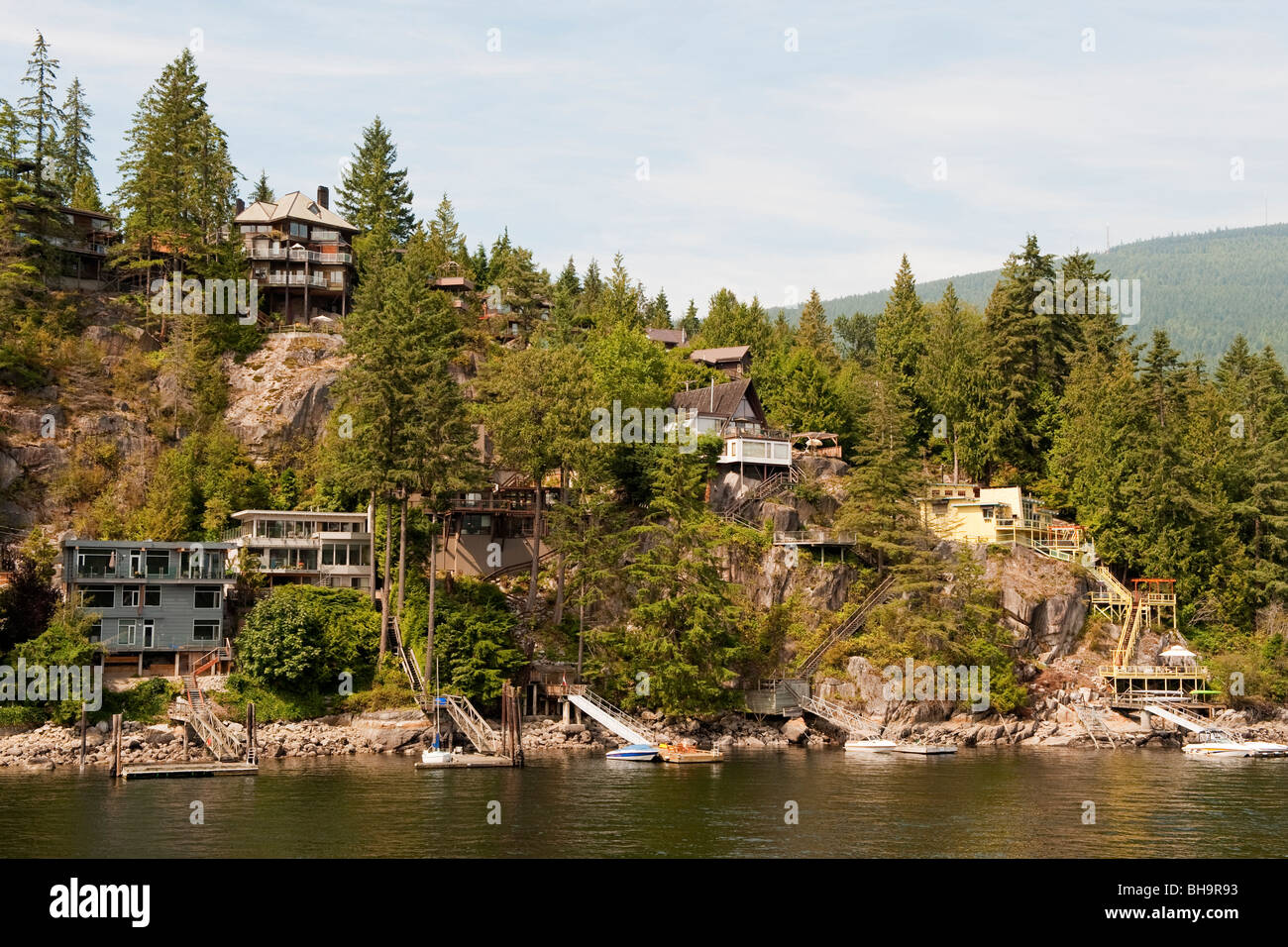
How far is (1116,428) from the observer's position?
8275 cm

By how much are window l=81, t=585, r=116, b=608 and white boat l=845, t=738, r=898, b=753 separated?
4228 cm

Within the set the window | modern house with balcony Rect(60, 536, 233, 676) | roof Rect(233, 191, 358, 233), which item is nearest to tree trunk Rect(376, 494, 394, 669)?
modern house with balcony Rect(60, 536, 233, 676)

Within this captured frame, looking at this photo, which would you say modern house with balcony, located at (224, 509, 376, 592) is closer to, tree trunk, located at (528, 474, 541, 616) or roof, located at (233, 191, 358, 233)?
tree trunk, located at (528, 474, 541, 616)

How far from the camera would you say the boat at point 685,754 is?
5831cm

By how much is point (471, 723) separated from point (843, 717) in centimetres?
2236

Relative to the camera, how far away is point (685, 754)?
58.5 meters

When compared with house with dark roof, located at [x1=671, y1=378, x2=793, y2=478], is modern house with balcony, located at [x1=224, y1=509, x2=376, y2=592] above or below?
below

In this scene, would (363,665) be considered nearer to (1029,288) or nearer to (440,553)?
(440,553)

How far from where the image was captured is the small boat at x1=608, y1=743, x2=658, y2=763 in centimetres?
5834

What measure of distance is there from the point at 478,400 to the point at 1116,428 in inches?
1809

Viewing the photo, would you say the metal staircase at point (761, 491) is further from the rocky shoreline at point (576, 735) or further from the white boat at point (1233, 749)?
the white boat at point (1233, 749)

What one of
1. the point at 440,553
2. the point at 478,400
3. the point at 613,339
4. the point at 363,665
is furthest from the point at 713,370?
the point at 363,665

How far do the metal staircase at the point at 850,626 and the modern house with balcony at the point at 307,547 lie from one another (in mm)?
27113

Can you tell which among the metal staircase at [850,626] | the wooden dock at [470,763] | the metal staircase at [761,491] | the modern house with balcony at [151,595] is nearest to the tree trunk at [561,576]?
the metal staircase at [761,491]
